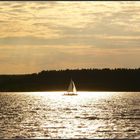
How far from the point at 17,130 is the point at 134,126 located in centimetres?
1749

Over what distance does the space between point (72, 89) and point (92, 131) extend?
135 m

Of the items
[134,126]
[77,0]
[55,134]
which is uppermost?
[134,126]

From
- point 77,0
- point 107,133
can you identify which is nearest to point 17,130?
point 107,133

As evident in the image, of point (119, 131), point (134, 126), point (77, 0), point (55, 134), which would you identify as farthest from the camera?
point (134, 126)

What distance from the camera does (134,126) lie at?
71125mm

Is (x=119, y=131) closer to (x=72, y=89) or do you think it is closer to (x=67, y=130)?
(x=67, y=130)

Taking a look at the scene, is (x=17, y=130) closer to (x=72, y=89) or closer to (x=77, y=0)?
(x=77, y=0)

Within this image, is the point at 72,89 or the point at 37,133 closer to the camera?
the point at 37,133

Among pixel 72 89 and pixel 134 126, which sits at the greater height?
pixel 72 89

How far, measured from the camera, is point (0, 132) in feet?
205

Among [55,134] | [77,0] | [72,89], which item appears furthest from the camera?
[72,89]

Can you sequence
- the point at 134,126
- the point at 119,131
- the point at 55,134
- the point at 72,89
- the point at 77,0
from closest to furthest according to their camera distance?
the point at 77,0 → the point at 55,134 → the point at 119,131 → the point at 134,126 → the point at 72,89

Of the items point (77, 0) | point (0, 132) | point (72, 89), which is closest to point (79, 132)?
point (0, 132)

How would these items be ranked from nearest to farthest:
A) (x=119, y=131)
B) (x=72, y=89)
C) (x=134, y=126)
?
(x=119, y=131) → (x=134, y=126) → (x=72, y=89)
